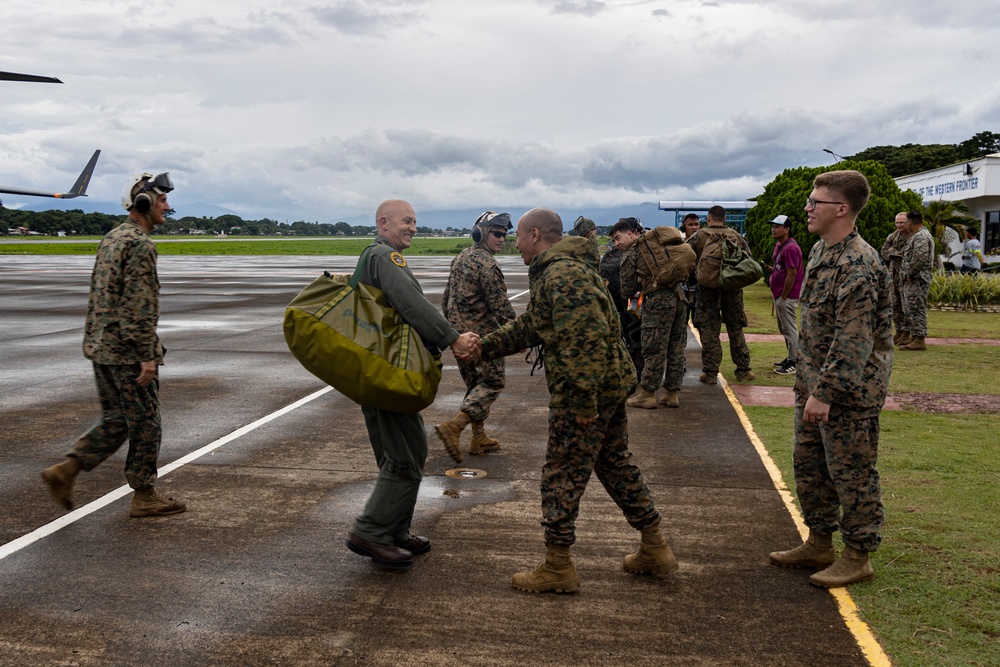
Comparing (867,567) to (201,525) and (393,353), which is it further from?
(201,525)

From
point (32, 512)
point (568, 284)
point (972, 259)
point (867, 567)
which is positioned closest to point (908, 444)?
point (867, 567)

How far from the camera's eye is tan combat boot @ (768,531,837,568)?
4.73 meters

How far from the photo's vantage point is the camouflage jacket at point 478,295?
7.08 metres

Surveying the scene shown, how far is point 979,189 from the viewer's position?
38906mm

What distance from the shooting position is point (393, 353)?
14.9ft

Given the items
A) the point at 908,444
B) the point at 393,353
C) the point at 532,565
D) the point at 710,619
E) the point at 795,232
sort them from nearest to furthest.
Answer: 1. the point at 710,619
2. the point at 393,353
3. the point at 532,565
4. the point at 908,444
5. the point at 795,232

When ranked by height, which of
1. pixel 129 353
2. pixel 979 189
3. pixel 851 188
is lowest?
pixel 129 353

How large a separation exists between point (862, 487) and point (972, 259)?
828 inches

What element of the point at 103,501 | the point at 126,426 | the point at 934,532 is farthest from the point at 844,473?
the point at 103,501

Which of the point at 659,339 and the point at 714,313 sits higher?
the point at 714,313

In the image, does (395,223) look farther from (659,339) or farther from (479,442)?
(659,339)

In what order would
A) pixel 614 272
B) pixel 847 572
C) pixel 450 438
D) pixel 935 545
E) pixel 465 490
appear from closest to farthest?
pixel 847 572 < pixel 935 545 < pixel 450 438 < pixel 465 490 < pixel 614 272

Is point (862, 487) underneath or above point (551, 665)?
above

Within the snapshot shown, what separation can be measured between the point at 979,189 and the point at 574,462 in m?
40.9
